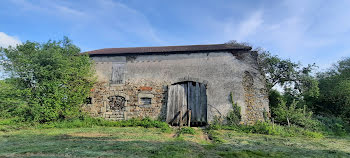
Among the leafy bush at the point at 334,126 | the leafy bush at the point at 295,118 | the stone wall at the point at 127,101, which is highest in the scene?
the stone wall at the point at 127,101

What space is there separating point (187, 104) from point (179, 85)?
3.52ft

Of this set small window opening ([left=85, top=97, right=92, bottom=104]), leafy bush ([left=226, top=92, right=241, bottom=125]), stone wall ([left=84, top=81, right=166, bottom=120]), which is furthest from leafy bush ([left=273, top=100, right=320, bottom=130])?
small window opening ([left=85, top=97, right=92, bottom=104])

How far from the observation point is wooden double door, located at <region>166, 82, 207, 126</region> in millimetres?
9266

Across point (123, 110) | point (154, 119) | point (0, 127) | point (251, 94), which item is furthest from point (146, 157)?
point (0, 127)

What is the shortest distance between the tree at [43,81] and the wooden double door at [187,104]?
4.67 m

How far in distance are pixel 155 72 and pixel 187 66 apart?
1767 millimetres

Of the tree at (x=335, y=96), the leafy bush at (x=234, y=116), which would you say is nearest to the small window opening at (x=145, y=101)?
the leafy bush at (x=234, y=116)

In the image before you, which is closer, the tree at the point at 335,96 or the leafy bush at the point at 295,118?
the leafy bush at the point at 295,118

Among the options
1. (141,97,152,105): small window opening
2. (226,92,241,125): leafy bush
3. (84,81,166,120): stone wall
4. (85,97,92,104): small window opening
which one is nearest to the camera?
(226,92,241,125): leafy bush

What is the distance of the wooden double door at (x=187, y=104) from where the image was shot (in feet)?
30.4

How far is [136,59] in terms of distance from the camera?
10.5 meters

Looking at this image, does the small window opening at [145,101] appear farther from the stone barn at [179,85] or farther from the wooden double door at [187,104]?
the wooden double door at [187,104]

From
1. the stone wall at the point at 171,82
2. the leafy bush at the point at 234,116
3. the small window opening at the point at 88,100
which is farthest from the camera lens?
A: the small window opening at the point at 88,100

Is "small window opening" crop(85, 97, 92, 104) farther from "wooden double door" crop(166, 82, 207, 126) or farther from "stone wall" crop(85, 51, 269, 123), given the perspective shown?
"wooden double door" crop(166, 82, 207, 126)
